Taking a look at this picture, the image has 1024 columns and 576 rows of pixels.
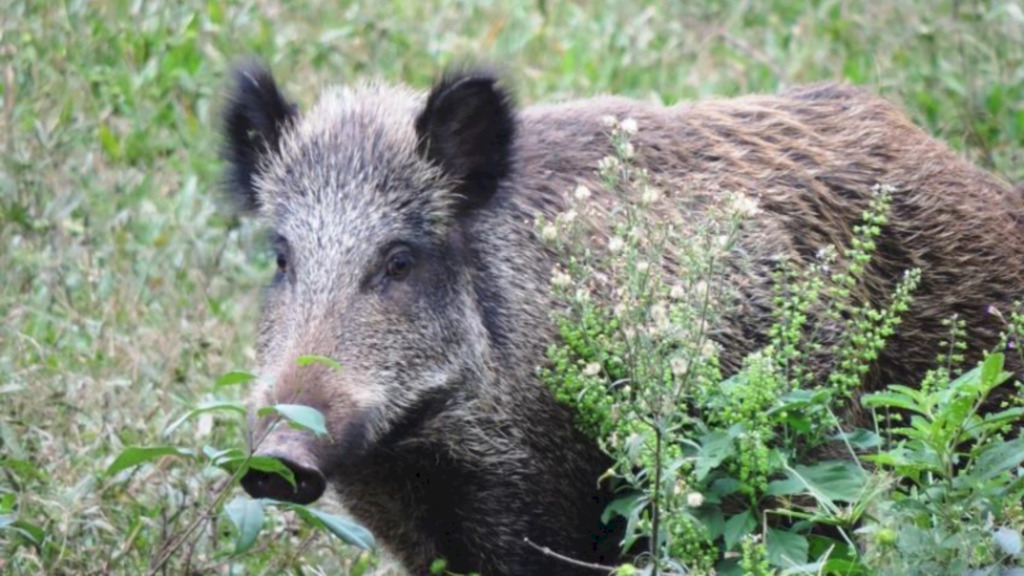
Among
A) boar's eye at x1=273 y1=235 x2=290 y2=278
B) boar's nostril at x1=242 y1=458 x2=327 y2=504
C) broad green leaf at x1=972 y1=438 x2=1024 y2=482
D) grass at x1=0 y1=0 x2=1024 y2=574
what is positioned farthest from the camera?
grass at x1=0 y1=0 x2=1024 y2=574

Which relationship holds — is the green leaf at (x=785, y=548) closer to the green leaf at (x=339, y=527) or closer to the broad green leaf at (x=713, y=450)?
the broad green leaf at (x=713, y=450)

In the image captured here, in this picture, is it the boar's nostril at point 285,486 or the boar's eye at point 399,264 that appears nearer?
the boar's nostril at point 285,486

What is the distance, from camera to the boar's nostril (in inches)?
189

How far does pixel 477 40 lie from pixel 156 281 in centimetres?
276

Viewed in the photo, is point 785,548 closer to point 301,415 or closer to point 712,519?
point 712,519

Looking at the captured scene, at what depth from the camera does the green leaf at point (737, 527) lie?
14.9 feet

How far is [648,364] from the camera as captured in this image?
4.31 metres

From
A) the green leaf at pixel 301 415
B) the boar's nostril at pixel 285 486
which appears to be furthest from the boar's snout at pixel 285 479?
the green leaf at pixel 301 415

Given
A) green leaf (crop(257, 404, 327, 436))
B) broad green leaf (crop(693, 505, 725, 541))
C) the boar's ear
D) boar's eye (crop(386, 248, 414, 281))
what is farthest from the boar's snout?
the boar's ear

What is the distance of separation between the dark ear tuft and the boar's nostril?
125 cm

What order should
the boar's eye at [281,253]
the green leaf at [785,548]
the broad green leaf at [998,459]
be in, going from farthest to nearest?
the boar's eye at [281,253]
the green leaf at [785,548]
the broad green leaf at [998,459]

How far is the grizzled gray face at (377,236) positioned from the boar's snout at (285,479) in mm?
186

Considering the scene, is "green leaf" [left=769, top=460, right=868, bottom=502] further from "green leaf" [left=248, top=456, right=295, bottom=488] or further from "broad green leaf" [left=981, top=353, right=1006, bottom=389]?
"green leaf" [left=248, top=456, right=295, bottom=488]

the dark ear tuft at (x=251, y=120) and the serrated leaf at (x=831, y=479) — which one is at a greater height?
the dark ear tuft at (x=251, y=120)
